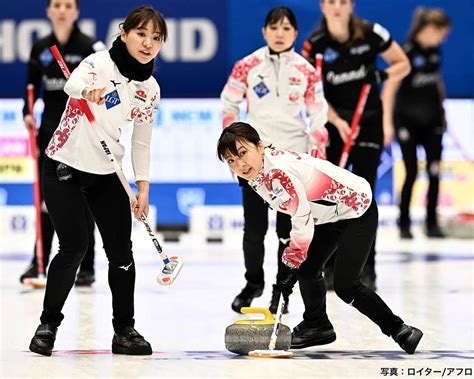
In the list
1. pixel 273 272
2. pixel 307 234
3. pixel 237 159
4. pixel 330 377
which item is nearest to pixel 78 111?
pixel 237 159

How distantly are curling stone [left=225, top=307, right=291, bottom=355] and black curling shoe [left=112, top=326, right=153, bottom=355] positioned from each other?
12.5 inches

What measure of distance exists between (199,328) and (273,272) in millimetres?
2402

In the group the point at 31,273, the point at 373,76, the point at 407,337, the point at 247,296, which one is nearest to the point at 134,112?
the point at 407,337

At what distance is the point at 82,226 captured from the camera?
5.11 meters

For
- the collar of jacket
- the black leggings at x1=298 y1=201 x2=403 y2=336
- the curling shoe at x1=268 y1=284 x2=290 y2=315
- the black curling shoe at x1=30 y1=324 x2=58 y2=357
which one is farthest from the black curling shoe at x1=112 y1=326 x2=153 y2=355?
the collar of jacket

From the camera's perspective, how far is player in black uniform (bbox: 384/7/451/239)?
401 inches

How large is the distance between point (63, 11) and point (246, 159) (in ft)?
8.78

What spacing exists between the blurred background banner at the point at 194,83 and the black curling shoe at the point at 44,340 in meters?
5.29

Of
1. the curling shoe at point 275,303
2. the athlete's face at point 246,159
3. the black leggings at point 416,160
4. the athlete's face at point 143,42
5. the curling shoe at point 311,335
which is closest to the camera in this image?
the athlete's face at point 246,159

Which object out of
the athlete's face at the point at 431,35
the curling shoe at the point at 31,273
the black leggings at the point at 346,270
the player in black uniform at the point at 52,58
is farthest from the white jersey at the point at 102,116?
the athlete's face at the point at 431,35

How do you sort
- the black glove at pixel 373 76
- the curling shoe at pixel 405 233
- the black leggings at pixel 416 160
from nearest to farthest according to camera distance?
1. the black glove at pixel 373 76
2. the black leggings at pixel 416 160
3. the curling shoe at pixel 405 233

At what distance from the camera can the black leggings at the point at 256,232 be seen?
6395mm

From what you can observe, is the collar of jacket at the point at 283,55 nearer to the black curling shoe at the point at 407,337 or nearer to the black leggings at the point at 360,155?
the black leggings at the point at 360,155

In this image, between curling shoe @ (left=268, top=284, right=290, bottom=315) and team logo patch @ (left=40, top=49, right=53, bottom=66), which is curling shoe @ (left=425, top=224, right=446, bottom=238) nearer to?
team logo patch @ (left=40, top=49, right=53, bottom=66)
